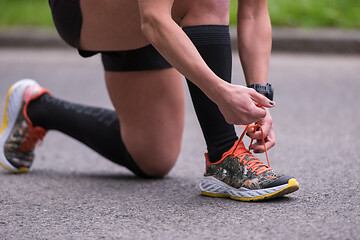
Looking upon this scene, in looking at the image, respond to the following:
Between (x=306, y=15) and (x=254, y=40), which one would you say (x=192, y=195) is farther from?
(x=306, y=15)

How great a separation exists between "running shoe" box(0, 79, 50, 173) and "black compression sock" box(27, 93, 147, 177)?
3 cm

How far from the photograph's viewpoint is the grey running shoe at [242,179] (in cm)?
171

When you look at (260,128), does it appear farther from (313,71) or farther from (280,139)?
(313,71)

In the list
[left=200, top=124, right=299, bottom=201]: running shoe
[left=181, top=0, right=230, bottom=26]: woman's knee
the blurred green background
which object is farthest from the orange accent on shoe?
the blurred green background

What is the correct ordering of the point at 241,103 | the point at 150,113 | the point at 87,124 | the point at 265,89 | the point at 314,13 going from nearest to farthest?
the point at 241,103 < the point at 265,89 < the point at 150,113 < the point at 87,124 < the point at 314,13

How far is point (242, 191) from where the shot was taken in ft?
5.80

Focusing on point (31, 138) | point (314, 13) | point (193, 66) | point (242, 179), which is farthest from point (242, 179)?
point (314, 13)

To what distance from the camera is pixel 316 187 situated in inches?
76.5

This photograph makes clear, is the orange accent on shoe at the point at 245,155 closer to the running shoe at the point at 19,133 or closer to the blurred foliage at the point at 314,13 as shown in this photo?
the running shoe at the point at 19,133

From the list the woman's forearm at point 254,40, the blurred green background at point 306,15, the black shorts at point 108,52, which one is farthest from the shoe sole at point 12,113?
the blurred green background at point 306,15

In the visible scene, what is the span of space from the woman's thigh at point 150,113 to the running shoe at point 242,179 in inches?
16.2

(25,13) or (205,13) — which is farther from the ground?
(205,13)

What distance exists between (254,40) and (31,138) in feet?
3.18

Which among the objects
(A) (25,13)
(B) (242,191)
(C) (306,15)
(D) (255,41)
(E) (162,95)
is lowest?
(A) (25,13)
